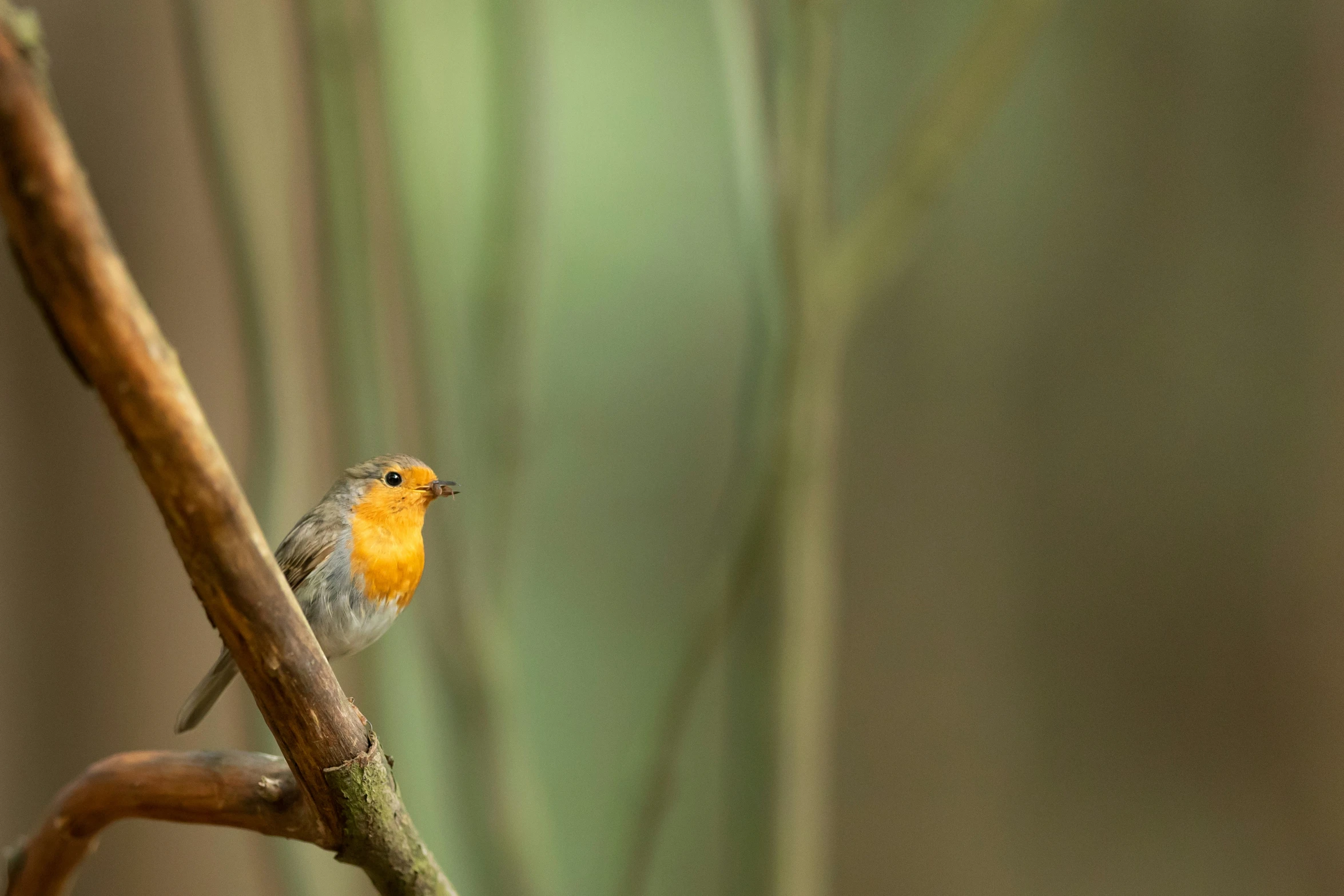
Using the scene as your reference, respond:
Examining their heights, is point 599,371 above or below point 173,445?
below

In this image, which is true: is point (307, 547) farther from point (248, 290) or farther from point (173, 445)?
point (248, 290)

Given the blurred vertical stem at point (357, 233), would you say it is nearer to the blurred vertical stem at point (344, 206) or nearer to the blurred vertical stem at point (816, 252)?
the blurred vertical stem at point (344, 206)

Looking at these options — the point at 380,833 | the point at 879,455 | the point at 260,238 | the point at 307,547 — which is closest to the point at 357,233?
the point at 260,238

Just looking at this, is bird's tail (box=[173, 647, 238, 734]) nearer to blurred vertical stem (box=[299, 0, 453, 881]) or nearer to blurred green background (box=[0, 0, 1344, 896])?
blurred vertical stem (box=[299, 0, 453, 881])

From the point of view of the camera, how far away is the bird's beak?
0.54 meters

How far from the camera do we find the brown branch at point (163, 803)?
597 mm

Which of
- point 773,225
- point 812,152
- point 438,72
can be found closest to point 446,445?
point 773,225

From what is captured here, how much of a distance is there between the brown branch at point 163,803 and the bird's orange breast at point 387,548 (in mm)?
120

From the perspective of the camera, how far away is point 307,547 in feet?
1.98

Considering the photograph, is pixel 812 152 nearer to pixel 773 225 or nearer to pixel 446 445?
pixel 773 225

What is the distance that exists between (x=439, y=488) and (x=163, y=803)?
0.91 feet

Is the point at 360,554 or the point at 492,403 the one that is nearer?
the point at 360,554

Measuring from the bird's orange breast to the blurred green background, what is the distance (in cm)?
104

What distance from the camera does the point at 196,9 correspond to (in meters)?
1.18
